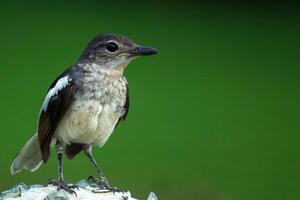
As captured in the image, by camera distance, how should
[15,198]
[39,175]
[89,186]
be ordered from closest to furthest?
[15,198]
[89,186]
[39,175]

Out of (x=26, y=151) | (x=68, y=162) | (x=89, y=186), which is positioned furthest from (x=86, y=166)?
(x=89, y=186)

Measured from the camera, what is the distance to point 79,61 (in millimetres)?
3557

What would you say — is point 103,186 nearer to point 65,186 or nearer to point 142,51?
Answer: point 65,186

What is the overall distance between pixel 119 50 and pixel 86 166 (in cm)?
132

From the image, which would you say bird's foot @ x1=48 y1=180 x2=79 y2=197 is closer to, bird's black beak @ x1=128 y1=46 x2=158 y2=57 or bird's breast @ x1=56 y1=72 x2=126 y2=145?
bird's breast @ x1=56 y1=72 x2=126 y2=145

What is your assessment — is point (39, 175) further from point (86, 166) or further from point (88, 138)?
point (88, 138)

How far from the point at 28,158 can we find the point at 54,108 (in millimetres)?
280

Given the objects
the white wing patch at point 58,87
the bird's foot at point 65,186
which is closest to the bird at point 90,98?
the white wing patch at point 58,87

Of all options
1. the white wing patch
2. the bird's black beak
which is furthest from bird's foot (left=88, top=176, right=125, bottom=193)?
the bird's black beak

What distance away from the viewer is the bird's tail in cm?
361

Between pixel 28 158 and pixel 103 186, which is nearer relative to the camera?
pixel 103 186


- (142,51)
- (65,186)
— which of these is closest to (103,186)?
(65,186)

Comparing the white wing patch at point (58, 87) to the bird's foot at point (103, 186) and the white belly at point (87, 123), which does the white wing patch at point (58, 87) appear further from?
the bird's foot at point (103, 186)

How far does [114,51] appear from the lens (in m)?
3.49
